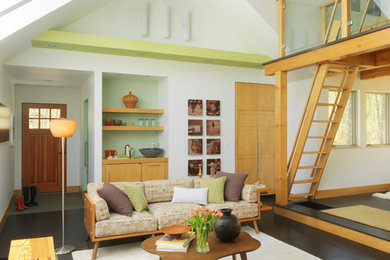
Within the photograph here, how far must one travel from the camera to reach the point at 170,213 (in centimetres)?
405

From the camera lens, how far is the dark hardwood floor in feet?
12.6

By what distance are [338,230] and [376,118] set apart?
14.6 feet

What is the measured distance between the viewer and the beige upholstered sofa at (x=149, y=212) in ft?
12.1

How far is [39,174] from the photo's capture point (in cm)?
771

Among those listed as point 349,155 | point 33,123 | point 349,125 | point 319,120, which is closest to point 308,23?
point 319,120

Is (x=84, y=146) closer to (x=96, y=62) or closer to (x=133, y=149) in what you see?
(x=133, y=149)

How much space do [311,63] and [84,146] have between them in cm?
490

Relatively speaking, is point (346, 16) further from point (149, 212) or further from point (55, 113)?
point (55, 113)

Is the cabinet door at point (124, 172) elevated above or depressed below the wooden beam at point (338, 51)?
below

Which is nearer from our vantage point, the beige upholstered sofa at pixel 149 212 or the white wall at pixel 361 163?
the beige upholstered sofa at pixel 149 212

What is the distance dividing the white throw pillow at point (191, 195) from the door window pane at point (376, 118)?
5018 millimetres

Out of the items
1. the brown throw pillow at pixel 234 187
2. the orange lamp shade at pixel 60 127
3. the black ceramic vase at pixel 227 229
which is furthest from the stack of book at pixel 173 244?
the orange lamp shade at pixel 60 127

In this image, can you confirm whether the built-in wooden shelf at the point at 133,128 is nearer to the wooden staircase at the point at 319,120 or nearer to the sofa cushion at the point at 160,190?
the sofa cushion at the point at 160,190

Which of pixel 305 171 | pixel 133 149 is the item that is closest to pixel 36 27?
pixel 133 149
